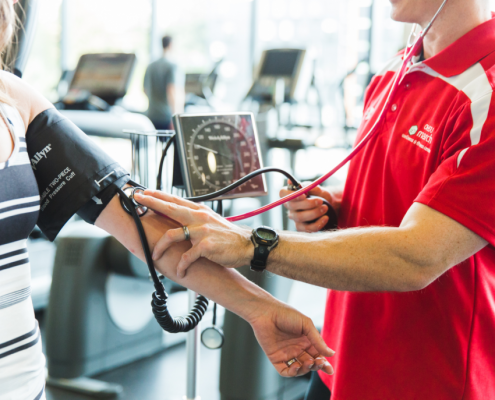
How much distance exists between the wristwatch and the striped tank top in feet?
1.26

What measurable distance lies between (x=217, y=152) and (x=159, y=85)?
4168 mm

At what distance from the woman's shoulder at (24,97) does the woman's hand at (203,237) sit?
24 centimetres

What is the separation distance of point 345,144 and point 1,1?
4343 mm

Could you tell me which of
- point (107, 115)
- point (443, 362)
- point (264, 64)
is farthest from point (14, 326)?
point (264, 64)

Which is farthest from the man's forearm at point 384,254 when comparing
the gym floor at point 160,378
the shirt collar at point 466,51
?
the gym floor at point 160,378

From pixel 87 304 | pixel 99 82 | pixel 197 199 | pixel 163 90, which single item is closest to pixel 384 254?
pixel 197 199

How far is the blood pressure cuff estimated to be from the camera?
0.88 metres

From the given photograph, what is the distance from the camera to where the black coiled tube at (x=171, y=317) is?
3.18ft

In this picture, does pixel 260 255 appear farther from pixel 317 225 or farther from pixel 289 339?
pixel 317 225

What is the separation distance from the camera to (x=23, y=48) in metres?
1.11

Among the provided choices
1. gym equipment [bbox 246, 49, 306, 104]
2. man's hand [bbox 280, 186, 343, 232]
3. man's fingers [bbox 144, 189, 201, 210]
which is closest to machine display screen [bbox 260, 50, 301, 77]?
gym equipment [bbox 246, 49, 306, 104]

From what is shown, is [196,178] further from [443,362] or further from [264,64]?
[264,64]

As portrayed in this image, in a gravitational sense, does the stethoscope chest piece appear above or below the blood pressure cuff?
below

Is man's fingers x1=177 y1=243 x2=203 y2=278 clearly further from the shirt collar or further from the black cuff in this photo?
the shirt collar
